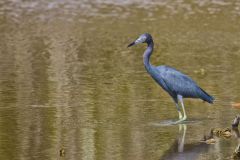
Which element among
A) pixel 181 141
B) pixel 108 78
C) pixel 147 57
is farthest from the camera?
pixel 108 78

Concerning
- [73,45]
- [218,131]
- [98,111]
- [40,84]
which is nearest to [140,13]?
[73,45]

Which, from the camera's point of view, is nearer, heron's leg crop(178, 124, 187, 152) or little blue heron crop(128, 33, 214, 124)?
heron's leg crop(178, 124, 187, 152)

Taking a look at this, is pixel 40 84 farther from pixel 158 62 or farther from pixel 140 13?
pixel 140 13

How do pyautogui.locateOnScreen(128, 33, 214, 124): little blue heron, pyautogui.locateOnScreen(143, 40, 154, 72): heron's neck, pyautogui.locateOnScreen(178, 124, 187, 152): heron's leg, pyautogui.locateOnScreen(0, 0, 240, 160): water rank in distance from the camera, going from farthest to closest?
pyautogui.locateOnScreen(143, 40, 154, 72): heron's neck
pyautogui.locateOnScreen(128, 33, 214, 124): little blue heron
pyautogui.locateOnScreen(0, 0, 240, 160): water
pyautogui.locateOnScreen(178, 124, 187, 152): heron's leg

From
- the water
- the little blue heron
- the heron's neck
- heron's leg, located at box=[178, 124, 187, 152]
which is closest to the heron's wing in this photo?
the little blue heron

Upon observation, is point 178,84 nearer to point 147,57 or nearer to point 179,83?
point 179,83

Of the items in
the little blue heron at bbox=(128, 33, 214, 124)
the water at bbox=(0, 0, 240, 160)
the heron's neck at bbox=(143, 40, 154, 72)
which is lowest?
the water at bbox=(0, 0, 240, 160)

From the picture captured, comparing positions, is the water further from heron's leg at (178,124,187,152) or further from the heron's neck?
the heron's neck

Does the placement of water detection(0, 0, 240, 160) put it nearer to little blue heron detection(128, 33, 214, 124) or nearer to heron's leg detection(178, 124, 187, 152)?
heron's leg detection(178, 124, 187, 152)

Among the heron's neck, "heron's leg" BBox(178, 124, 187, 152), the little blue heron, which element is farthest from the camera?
the heron's neck

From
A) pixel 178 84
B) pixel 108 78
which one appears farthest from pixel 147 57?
pixel 108 78

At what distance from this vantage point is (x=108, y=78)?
18.9 m

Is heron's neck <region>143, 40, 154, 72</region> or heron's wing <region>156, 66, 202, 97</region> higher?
heron's neck <region>143, 40, 154, 72</region>

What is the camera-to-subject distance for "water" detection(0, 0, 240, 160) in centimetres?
1294
